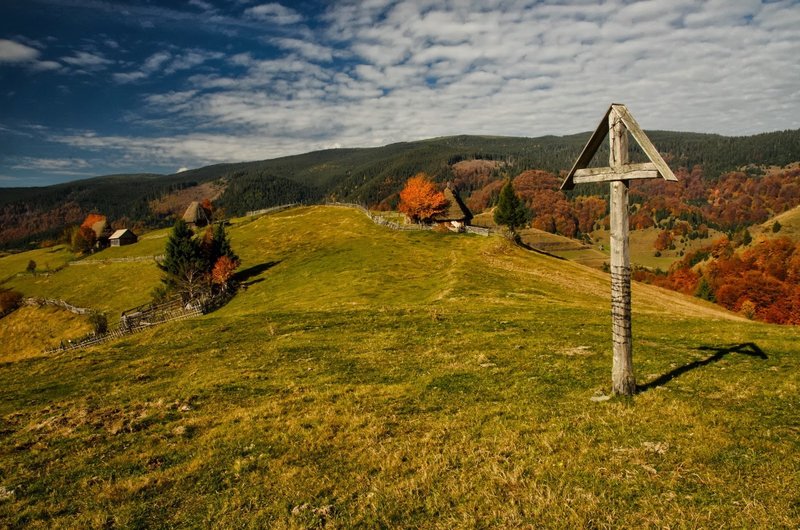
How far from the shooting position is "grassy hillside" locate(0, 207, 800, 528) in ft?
25.3

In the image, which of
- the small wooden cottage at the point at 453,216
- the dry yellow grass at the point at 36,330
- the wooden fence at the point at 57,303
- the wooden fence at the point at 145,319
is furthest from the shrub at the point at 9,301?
the small wooden cottage at the point at 453,216

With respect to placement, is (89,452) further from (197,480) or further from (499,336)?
(499,336)

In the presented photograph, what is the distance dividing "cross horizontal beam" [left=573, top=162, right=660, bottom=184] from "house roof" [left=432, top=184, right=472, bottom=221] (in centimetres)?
7974

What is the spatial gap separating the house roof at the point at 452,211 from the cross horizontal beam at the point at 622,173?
262ft

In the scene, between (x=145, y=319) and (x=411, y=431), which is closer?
(x=411, y=431)

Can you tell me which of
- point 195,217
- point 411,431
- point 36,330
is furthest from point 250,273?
point 195,217

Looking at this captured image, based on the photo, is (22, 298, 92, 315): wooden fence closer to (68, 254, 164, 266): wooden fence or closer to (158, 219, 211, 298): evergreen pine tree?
(68, 254, 164, 266): wooden fence

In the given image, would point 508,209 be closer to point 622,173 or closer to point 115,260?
point 622,173

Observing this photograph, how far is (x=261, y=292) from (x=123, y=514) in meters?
57.3

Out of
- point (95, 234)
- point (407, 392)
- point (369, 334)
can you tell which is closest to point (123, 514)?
point (407, 392)

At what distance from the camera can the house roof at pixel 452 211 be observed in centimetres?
9218

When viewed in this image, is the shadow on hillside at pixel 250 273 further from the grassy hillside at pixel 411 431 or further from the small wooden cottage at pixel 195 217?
the small wooden cottage at pixel 195 217

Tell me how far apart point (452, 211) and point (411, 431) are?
277 ft

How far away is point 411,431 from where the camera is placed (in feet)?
36.2
